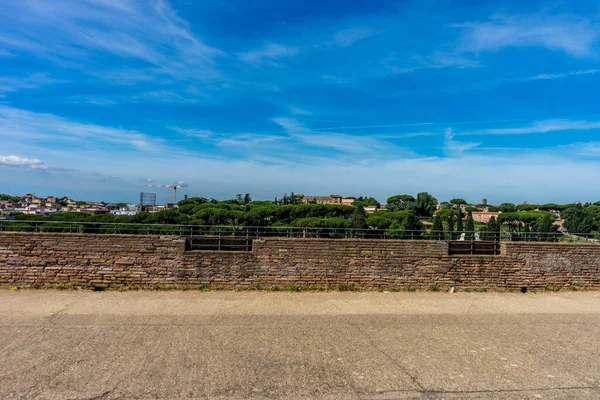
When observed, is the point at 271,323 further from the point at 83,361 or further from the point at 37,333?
the point at 37,333

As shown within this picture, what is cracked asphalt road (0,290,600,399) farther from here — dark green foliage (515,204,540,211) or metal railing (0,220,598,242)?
dark green foliage (515,204,540,211)

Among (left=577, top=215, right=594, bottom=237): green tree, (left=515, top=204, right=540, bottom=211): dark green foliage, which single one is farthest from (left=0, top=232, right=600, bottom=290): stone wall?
(left=515, top=204, right=540, bottom=211): dark green foliage

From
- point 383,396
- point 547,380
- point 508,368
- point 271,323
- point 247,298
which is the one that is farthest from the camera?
point 247,298

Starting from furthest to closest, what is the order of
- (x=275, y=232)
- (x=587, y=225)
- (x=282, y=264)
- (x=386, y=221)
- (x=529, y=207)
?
(x=529, y=207) → (x=587, y=225) → (x=386, y=221) → (x=275, y=232) → (x=282, y=264)

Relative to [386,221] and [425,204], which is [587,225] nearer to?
[386,221]

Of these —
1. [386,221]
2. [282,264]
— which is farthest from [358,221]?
[282,264]

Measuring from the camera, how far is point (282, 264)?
25.7 ft

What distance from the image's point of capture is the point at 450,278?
8352 mm

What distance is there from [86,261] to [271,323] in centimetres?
386

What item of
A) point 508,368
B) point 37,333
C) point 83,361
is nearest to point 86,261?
point 37,333

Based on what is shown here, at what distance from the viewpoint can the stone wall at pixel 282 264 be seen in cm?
736

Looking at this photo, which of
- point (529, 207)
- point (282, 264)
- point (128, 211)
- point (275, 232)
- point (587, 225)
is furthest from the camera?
point (529, 207)

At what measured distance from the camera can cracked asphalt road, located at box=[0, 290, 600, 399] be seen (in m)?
3.89

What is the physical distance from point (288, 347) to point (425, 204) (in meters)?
72.4
